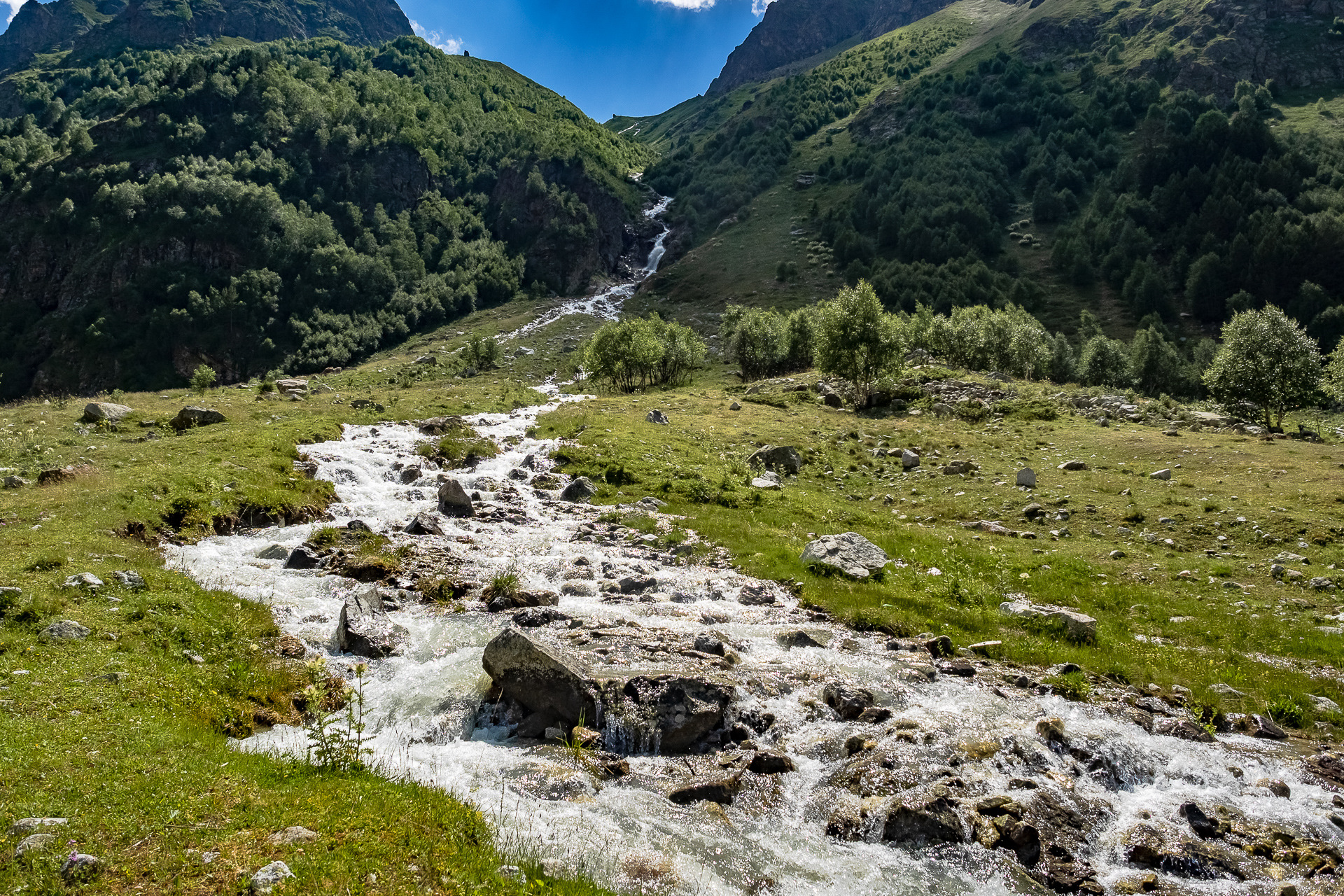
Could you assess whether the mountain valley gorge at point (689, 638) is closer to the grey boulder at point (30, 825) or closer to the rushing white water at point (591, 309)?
the grey boulder at point (30, 825)

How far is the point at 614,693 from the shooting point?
11477 mm

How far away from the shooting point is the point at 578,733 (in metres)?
10.8

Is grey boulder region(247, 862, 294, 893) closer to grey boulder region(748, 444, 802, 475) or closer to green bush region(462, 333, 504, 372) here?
grey boulder region(748, 444, 802, 475)

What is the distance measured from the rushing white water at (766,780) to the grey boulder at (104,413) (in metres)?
23.6

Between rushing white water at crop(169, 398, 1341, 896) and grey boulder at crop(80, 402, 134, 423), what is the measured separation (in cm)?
2364

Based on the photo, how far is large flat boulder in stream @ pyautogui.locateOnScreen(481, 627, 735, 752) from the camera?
1100cm

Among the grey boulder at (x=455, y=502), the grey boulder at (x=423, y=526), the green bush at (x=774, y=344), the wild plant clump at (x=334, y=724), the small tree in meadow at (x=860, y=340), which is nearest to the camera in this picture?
the wild plant clump at (x=334, y=724)

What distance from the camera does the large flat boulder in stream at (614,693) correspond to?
11.0m

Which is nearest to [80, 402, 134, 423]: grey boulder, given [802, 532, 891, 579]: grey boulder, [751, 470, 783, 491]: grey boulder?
[751, 470, 783, 491]: grey boulder

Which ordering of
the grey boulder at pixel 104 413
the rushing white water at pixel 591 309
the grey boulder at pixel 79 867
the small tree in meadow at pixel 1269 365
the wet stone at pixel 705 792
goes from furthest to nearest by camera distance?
the rushing white water at pixel 591 309 < the small tree in meadow at pixel 1269 365 < the grey boulder at pixel 104 413 < the wet stone at pixel 705 792 < the grey boulder at pixel 79 867

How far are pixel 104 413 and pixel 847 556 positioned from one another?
3895cm

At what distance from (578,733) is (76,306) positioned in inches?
7662

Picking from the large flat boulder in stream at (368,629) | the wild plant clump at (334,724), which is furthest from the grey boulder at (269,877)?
the large flat boulder in stream at (368,629)

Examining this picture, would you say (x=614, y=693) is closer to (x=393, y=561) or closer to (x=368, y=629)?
(x=368, y=629)
